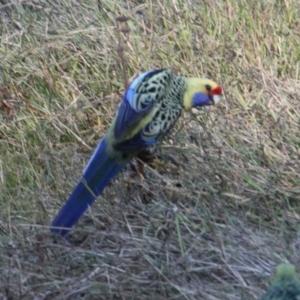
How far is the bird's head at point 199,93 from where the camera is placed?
3215mm

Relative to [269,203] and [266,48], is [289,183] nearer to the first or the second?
[269,203]

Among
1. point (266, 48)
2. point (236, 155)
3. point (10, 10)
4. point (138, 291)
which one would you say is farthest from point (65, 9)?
point (138, 291)

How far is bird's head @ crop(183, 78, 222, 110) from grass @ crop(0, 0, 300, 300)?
0.20 metres

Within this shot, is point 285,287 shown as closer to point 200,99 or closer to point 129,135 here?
point 129,135

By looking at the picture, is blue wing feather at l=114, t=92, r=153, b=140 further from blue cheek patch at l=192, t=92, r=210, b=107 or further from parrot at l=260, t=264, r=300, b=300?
parrot at l=260, t=264, r=300, b=300

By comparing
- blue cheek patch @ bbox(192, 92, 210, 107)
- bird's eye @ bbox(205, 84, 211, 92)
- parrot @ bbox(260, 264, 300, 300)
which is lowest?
blue cheek patch @ bbox(192, 92, 210, 107)

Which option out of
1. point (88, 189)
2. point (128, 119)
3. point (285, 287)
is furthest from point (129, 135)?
point (285, 287)

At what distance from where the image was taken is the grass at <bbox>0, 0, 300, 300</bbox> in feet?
9.00

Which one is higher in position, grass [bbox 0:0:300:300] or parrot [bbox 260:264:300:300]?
parrot [bbox 260:264:300:300]

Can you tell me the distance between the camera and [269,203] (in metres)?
3.11

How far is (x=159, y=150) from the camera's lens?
11.2 ft

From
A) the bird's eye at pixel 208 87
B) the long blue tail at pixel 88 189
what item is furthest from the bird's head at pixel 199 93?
the long blue tail at pixel 88 189

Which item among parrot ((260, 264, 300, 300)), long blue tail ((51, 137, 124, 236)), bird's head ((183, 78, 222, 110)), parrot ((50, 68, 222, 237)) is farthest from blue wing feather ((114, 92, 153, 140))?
parrot ((260, 264, 300, 300))

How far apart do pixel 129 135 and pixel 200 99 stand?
1.13 feet
